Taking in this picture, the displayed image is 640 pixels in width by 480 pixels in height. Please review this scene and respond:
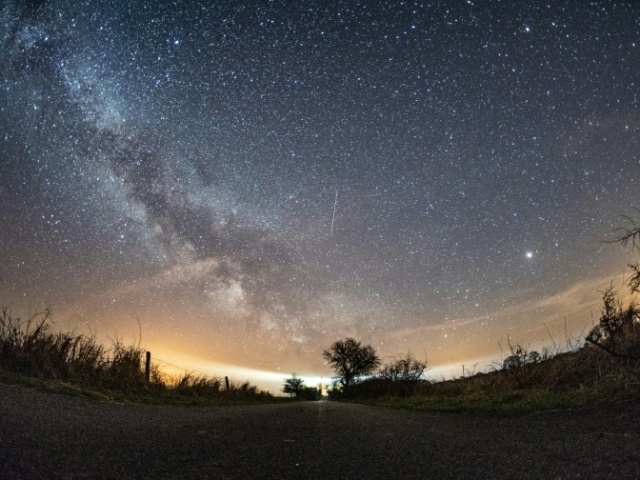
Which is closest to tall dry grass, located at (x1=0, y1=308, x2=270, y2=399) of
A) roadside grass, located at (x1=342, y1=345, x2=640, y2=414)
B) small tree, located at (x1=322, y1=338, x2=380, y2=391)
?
roadside grass, located at (x1=342, y1=345, x2=640, y2=414)

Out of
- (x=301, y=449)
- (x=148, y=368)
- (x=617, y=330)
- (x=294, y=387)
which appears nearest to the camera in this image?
(x=301, y=449)

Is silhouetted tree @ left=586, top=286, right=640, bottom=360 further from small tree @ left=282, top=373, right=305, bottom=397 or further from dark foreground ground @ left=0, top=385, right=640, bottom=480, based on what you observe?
small tree @ left=282, top=373, right=305, bottom=397

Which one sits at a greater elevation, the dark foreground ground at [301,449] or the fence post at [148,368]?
the fence post at [148,368]

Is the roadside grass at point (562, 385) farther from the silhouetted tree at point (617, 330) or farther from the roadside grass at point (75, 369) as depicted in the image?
the roadside grass at point (75, 369)

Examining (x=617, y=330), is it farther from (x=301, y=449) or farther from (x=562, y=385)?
(x=301, y=449)

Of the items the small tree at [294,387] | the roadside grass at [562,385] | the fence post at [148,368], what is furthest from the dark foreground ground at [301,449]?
the small tree at [294,387]

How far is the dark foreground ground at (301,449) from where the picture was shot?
2740mm

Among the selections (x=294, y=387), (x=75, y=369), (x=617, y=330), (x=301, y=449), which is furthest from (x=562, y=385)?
(x=294, y=387)

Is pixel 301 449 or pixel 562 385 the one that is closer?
pixel 301 449

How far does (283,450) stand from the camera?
383 cm

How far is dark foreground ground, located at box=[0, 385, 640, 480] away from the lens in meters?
2.74

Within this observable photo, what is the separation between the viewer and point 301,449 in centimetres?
391

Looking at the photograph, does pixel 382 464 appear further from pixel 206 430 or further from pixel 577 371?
pixel 577 371

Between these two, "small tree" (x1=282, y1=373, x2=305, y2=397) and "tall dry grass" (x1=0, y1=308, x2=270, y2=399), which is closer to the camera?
"tall dry grass" (x1=0, y1=308, x2=270, y2=399)
